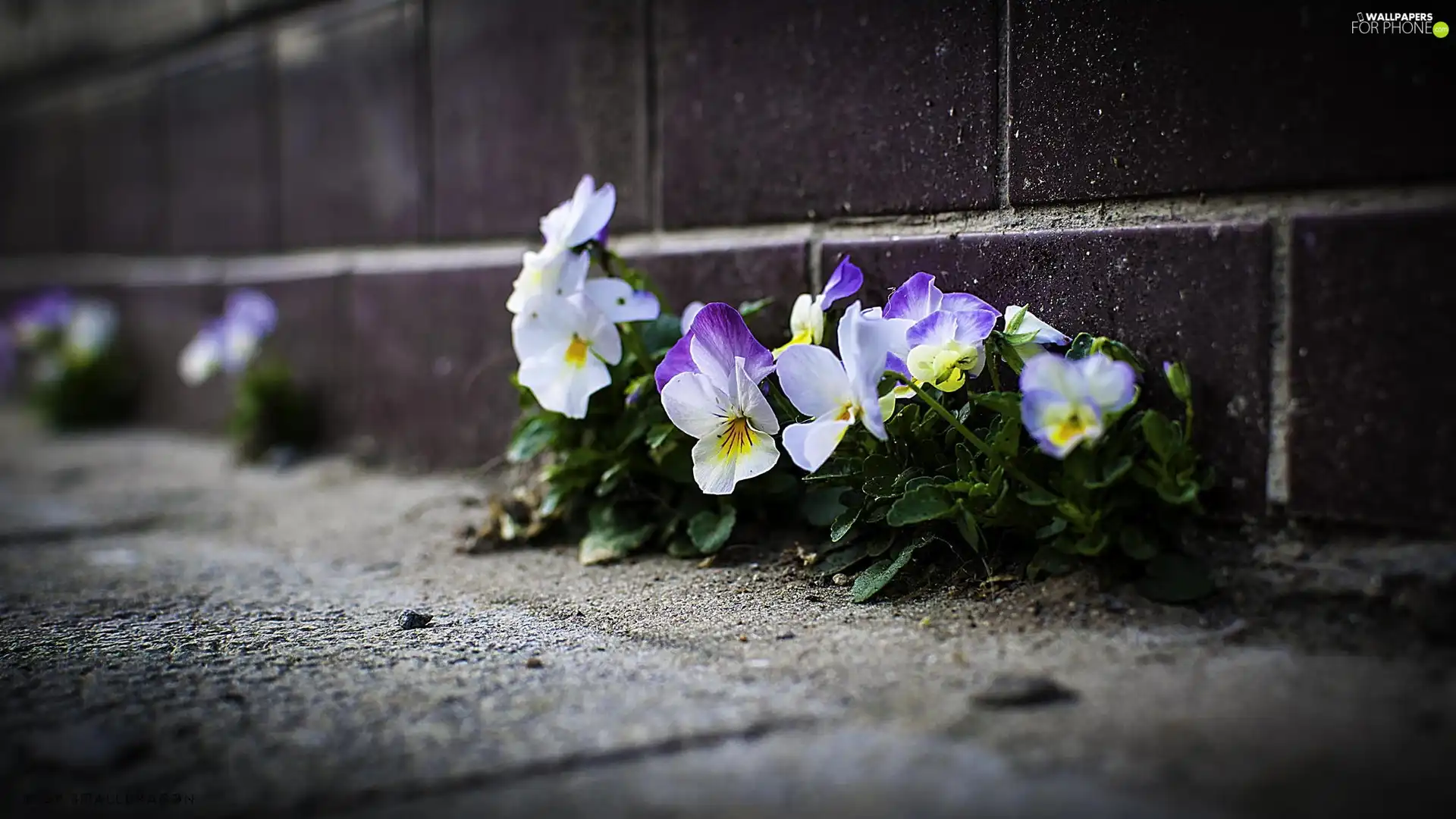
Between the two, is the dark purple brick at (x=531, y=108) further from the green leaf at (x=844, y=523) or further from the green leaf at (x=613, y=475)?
the green leaf at (x=844, y=523)

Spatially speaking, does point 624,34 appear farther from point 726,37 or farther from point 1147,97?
point 1147,97

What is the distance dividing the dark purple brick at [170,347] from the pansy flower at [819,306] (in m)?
2.58

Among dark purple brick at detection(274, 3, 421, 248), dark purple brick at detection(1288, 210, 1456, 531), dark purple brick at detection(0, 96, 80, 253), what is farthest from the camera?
dark purple brick at detection(0, 96, 80, 253)

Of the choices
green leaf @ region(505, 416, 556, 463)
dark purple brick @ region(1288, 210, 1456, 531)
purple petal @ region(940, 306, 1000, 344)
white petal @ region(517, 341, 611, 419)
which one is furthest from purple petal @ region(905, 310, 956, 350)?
green leaf @ region(505, 416, 556, 463)

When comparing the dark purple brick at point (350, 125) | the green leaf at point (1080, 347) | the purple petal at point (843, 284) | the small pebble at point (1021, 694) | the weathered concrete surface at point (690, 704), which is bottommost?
the weathered concrete surface at point (690, 704)

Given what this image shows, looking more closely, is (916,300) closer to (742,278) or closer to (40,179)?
(742,278)

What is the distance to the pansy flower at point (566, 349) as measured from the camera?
6.52 ft

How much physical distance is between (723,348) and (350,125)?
1.93 metres

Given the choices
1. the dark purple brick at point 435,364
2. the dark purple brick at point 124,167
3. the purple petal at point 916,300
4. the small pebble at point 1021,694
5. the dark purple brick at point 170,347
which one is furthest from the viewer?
the dark purple brick at point 124,167

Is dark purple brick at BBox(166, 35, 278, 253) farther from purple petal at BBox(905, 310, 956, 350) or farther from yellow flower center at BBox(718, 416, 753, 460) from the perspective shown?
purple petal at BBox(905, 310, 956, 350)

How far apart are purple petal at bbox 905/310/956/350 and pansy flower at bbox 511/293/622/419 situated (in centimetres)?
55

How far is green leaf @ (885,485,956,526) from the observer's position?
1.63m

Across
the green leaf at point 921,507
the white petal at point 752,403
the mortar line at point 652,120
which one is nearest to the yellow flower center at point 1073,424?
the green leaf at point 921,507

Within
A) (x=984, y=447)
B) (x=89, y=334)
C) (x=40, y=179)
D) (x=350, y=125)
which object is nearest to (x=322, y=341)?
(x=350, y=125)
